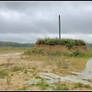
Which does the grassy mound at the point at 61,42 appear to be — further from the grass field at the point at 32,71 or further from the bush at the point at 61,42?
the grass field at the point at 32,71

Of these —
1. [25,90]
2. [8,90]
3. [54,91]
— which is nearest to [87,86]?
[54,91]

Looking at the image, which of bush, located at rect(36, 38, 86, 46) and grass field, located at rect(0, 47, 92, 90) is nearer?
grass field, located at rect(0, 47, 92, 90)

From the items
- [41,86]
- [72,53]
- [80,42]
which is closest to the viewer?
[41,86]

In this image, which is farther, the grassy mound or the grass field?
the grassy mound

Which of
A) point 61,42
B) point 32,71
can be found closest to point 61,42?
point 61,42

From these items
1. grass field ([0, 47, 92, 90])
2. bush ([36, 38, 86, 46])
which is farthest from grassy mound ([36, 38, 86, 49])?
grass field ([0, 47, 92, 90])

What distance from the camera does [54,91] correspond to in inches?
170

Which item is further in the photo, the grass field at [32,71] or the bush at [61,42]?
the bush at [61,42]

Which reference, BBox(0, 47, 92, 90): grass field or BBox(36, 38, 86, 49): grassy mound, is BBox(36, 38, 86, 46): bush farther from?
BBox(0, 47, 92, 90): grass field

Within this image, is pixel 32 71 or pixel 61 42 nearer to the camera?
pixel 32 71

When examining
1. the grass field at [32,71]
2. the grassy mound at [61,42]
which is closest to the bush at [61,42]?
the grassy mound at [61,42]

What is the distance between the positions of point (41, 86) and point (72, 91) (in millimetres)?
1167

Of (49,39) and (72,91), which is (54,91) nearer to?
(72,91)

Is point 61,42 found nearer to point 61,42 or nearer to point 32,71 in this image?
point 61,42
